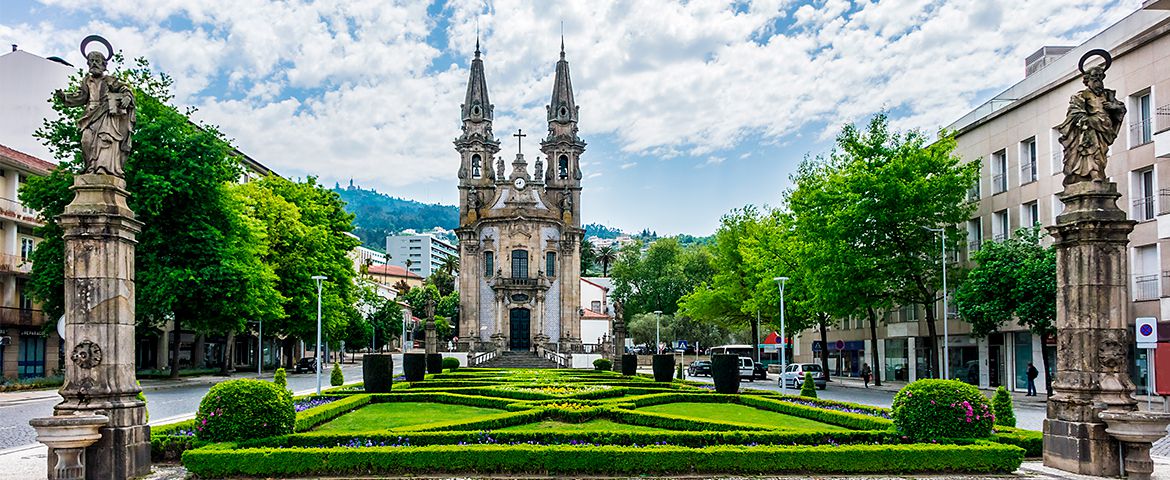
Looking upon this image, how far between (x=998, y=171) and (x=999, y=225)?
8.67 ft

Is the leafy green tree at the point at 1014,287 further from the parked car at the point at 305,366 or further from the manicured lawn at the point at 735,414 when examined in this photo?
the parked car at the point at 305,366

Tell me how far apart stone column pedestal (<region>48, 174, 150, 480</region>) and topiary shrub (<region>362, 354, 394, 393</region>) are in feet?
45.6

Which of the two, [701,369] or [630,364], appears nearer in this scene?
[630,364]

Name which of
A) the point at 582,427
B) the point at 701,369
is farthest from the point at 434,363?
the point at 582,427

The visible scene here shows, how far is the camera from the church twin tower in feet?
230

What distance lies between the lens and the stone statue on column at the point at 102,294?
14.7m

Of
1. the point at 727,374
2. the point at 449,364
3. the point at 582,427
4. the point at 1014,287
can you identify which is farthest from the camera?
the point at 449,364

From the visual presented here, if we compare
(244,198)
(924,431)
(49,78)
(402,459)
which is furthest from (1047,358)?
(49,78)

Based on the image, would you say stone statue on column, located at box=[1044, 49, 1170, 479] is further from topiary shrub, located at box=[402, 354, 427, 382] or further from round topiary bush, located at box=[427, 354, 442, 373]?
round topiary bush, located at box=[427, 354, 442, 373]

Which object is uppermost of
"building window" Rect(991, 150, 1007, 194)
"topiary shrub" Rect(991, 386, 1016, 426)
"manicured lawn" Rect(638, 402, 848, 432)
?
"building window" Rect(991, 150, 1007, 194)

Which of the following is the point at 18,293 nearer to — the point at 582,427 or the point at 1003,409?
the point at 582,427

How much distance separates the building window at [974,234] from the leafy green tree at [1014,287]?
6.35 m

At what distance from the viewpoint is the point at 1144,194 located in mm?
34000

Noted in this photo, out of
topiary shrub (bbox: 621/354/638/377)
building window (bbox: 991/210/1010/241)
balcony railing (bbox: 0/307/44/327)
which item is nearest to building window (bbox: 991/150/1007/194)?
building window (bbox: 991/210/1010/241)
